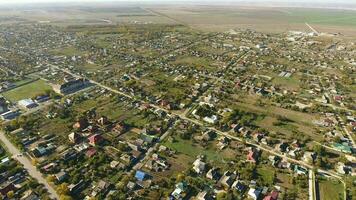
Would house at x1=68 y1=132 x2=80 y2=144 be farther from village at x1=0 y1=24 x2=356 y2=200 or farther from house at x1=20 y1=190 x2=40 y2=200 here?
house at x1=20 y1=190 x2=40 y2=200

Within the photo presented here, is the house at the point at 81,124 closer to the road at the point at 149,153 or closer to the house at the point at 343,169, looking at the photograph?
the road at the point at 149,153

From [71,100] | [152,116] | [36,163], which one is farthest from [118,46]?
[36,163]

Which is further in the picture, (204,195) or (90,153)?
(90,153)

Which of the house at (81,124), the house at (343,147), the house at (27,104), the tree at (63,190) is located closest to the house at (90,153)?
the house at (81,124)

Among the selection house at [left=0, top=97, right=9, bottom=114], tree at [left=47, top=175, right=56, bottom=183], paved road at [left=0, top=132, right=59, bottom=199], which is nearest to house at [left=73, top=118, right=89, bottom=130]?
paved road at [left=0, top=132, right=59, bottom=199]

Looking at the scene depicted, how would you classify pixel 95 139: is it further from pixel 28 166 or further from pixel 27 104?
pixel 27 104

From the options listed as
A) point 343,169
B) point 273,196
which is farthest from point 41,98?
point 343,169

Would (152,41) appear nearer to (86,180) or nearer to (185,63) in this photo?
(185,63)
